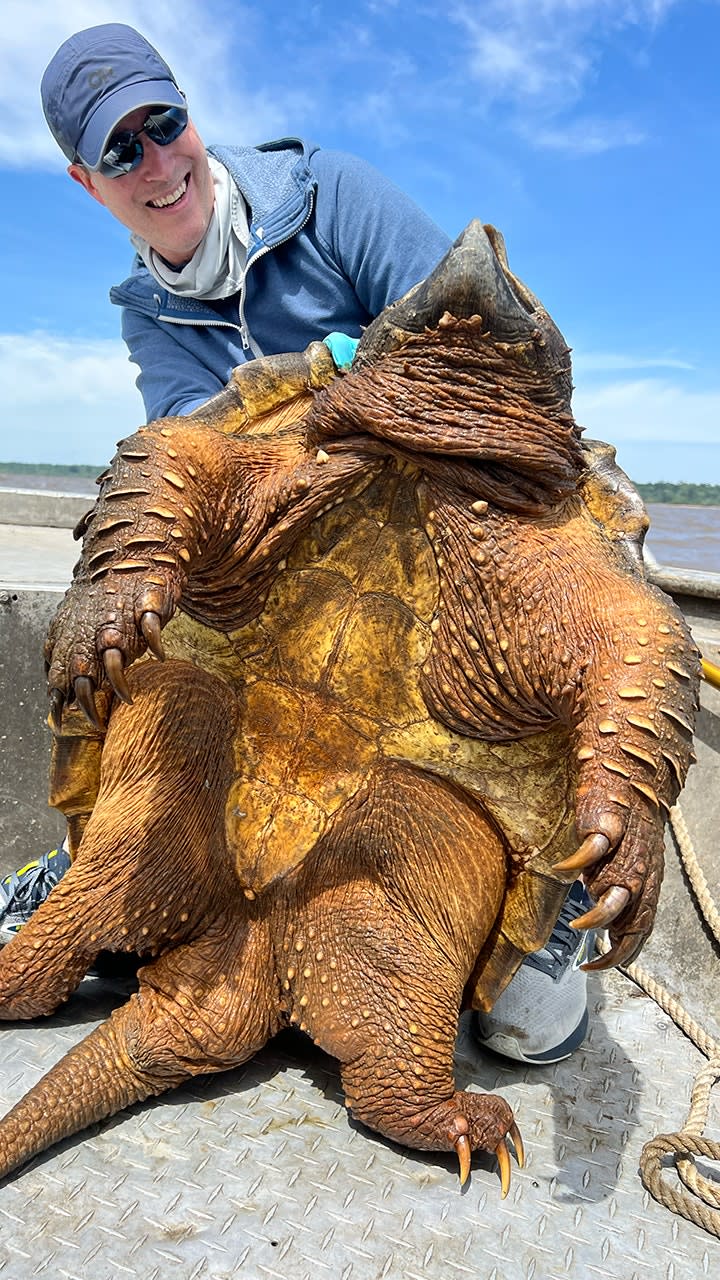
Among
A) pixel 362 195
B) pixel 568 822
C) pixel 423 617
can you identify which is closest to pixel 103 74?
Result: pixel 362 195

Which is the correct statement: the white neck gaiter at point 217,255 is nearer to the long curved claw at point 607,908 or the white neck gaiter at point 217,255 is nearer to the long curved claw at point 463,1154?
the long curved claw at point 607,908

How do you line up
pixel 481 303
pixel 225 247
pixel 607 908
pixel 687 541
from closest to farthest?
pixel 607 908, pixel 481 303, pixel 225 247, pixel 687 541

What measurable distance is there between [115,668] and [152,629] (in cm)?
10

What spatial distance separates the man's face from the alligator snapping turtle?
81 centimetres

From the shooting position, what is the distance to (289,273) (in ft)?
8.84

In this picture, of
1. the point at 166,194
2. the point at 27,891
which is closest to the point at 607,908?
the point at 27,891

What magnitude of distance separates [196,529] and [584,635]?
804mm

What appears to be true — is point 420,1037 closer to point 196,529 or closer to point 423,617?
point 423,617

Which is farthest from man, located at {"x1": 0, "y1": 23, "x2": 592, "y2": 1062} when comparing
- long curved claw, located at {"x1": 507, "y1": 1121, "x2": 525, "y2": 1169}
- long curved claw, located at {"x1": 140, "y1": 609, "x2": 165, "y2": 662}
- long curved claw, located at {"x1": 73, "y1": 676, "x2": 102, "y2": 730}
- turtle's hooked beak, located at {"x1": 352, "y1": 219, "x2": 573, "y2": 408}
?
long curved claw, located at {"x1": 73, "y1": 676, "x2": 102, "y2": 730}

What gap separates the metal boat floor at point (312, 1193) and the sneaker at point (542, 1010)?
9 centimetres

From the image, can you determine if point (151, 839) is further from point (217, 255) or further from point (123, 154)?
point (123, 154)

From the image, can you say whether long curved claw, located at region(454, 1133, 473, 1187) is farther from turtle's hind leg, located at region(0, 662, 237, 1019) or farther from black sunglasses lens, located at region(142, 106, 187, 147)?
black sunglasses lens, located at region(142, 106, 187, 147)

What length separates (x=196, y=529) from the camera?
179cm

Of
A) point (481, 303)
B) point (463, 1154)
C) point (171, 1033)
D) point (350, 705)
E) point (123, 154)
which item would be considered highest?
point (123, 154)
